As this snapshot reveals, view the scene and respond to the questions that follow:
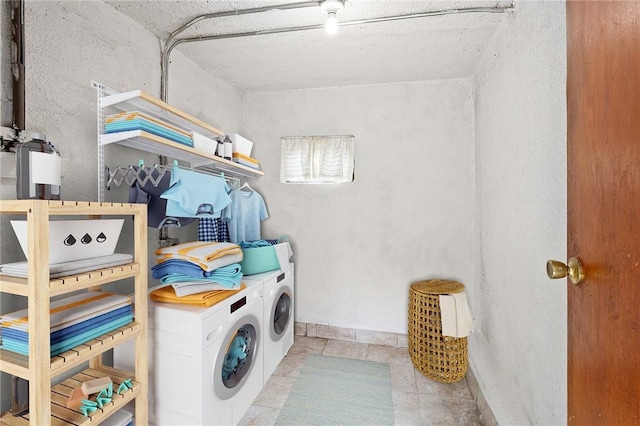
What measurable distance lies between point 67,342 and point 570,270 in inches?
63.3

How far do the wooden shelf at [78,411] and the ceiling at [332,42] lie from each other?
195cm

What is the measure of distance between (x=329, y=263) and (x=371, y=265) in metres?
0.40

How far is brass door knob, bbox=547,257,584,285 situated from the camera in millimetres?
685

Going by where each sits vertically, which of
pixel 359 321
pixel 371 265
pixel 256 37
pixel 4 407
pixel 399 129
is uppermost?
pixel 256 37

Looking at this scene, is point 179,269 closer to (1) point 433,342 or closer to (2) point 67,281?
(2) point 67,281

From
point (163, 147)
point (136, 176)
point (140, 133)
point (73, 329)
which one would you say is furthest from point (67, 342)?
point (163, 147)

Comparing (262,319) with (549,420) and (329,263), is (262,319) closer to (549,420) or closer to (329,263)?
(329,263)

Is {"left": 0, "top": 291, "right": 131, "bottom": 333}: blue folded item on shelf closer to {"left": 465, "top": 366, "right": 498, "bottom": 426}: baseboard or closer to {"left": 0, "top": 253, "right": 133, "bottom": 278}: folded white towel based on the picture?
{"left": 0, "top": 253, "right": 133, "bottom": 278}: folded white towel

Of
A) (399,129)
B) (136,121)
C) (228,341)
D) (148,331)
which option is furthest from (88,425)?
(399,129)

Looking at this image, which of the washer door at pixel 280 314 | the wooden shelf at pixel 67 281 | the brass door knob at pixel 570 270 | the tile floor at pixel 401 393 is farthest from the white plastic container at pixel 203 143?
the brass door knob at pixel 570 270

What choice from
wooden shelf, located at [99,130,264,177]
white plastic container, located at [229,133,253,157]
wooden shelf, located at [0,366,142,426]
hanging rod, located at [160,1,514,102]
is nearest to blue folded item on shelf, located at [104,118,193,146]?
wooden shelf, located at [99,130,264,177]

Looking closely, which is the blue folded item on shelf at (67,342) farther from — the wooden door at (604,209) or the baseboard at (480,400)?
the baseboard at (480,400)

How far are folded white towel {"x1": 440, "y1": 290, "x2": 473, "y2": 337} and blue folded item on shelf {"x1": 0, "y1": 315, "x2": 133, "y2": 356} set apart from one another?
194cm

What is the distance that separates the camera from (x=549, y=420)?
1.19 metres
